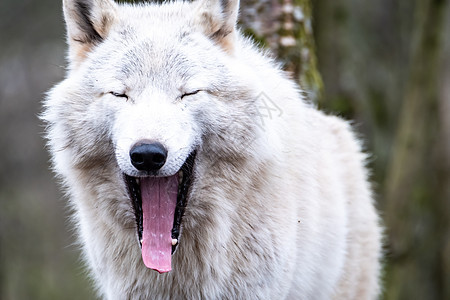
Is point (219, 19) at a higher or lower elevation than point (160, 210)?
higher

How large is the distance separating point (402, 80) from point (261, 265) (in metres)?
7.76

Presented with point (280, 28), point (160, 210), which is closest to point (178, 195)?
point (160, 210)

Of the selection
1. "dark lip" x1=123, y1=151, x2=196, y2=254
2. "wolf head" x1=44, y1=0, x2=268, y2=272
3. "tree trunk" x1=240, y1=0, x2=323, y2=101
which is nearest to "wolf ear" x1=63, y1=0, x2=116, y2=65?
"wolf head" x1=44, y1=0, x2=268, y2=272

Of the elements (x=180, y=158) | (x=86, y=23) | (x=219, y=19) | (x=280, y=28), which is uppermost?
(x=219, y=19)

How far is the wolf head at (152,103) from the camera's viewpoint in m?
3.77

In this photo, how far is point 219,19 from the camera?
169 inches

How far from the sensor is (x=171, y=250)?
13.0 feet

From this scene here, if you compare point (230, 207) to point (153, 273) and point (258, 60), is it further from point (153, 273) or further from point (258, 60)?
point (258, 60)

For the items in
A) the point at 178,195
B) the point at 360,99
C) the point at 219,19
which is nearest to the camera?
the point at 178,195

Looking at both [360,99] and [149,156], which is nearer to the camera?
[149,156]

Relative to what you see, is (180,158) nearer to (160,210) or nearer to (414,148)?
(160,210)

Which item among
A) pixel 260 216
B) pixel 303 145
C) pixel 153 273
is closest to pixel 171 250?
pixel 153 273

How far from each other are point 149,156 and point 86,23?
3.93 ft

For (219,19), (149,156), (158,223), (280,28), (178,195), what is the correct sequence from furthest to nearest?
(280,28) → (219,19) → (178,195) → (158,223) → (149,156)
